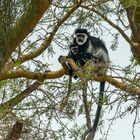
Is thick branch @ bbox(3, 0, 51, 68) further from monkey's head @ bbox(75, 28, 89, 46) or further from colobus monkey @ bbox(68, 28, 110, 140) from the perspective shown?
monkey's head @ bbox(75, 28, 89, 46)

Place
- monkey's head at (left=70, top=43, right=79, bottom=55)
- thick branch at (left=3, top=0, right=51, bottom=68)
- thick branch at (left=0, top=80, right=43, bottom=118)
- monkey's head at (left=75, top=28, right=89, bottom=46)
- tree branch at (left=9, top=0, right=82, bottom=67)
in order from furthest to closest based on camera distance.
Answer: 1. monkey's head at (left=75, top=28, right=89, bottom=46)
2. monkey's head at (left=70, top=43, right=79, bottom=55)
3. tree branch at (left=9, top=0, right=82, bottom=67)
4. thick branch at (left=0, top=80, right=43, bottom=118)
5. thick branch at (left=3, top=0, right=51, bottom=68)

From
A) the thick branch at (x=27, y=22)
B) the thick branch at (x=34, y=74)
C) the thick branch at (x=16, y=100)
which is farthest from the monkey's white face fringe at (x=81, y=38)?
the thick branch at (x=27, y=22)

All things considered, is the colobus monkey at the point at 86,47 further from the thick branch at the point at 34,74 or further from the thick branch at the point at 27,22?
the thick branch at the point at 27,22

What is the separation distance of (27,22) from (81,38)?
6.47ft

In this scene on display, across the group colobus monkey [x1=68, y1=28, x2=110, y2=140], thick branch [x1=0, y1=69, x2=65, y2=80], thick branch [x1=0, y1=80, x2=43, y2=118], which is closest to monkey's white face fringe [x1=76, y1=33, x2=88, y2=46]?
colobus monkey [x1=68, y1=28, x2=110, y2=140]

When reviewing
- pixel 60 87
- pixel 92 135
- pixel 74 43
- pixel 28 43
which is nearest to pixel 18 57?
pixel 28 43

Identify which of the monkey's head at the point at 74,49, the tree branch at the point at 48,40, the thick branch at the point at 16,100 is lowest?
the thick branch at the point at 16,100

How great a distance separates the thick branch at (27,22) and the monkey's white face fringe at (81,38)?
1.83m

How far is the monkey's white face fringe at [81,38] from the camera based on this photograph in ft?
18.1

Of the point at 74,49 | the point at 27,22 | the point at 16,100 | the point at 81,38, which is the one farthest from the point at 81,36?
the point at 27,22

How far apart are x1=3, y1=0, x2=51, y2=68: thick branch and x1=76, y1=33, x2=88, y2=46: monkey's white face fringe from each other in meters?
1.83

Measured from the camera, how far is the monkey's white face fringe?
5.51m

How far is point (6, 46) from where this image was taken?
10.3 feet

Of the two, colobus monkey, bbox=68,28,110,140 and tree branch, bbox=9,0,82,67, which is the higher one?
colobus monkey, bbox=68,28,110,140
